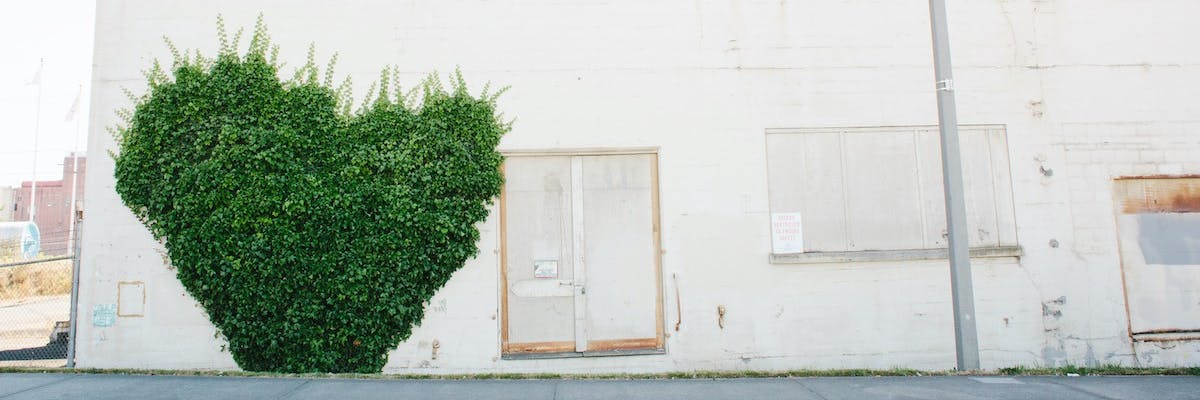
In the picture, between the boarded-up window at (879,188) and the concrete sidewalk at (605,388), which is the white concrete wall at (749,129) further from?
the concrete sidewalk at (605,388)

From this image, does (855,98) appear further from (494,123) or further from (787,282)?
(494,123)

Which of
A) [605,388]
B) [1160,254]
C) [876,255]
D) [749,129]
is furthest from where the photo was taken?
[1160,254]

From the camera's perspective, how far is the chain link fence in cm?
887

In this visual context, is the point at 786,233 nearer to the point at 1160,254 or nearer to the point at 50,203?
the point at 1160,254

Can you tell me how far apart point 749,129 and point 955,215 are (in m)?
2.50

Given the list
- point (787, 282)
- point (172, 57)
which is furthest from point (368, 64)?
point (787, 282)

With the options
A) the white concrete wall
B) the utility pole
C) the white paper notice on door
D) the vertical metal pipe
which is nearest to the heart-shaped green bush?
the white concrete wall

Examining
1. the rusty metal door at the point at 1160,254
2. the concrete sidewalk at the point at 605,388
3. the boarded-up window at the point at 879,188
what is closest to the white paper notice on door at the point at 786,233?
the boarded-up window at the point at 879,188

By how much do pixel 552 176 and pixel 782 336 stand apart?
3.33 metres

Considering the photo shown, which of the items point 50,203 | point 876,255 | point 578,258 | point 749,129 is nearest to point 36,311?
point 578,258

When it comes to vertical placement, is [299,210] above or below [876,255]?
above

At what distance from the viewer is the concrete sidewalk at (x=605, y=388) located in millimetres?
5566

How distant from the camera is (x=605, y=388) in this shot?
591 cm

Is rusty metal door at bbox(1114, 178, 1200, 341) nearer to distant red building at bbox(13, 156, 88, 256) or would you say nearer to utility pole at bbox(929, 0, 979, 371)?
utility pole at bbox(929, 0, 979, 371)
